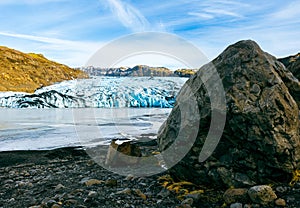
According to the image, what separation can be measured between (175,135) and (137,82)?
1228 inches

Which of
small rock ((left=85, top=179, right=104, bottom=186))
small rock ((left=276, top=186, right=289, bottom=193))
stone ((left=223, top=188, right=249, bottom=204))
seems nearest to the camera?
stone ((left=223, top=188, right=249, bottom=204))

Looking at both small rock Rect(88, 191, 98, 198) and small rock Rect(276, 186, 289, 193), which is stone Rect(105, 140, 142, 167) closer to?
small rock Rect(88, 191, 98, 198)

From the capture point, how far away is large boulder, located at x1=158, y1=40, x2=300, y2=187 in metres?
3.88

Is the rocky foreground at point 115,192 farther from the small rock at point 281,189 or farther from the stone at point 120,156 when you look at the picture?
the stone at point 120,156

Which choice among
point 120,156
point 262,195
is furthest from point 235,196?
point 120,156

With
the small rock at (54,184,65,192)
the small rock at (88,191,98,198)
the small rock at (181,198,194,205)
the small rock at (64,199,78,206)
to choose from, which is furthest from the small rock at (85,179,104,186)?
the small rock at (181,198,194,205)

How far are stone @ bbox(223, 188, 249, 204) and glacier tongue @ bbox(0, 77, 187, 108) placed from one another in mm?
27323

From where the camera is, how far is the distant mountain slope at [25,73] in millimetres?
66250

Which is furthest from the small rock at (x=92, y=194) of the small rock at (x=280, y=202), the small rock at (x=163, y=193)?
the small rock at (x=280, y=202)

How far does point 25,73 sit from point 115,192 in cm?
7782

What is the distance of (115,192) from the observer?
4293mm

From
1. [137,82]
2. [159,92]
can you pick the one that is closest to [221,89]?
[159,92]

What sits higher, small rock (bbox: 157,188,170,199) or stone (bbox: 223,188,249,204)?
stone (bbox: 223,188,249,204)

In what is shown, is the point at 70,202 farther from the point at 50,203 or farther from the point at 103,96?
the point at 103,96
